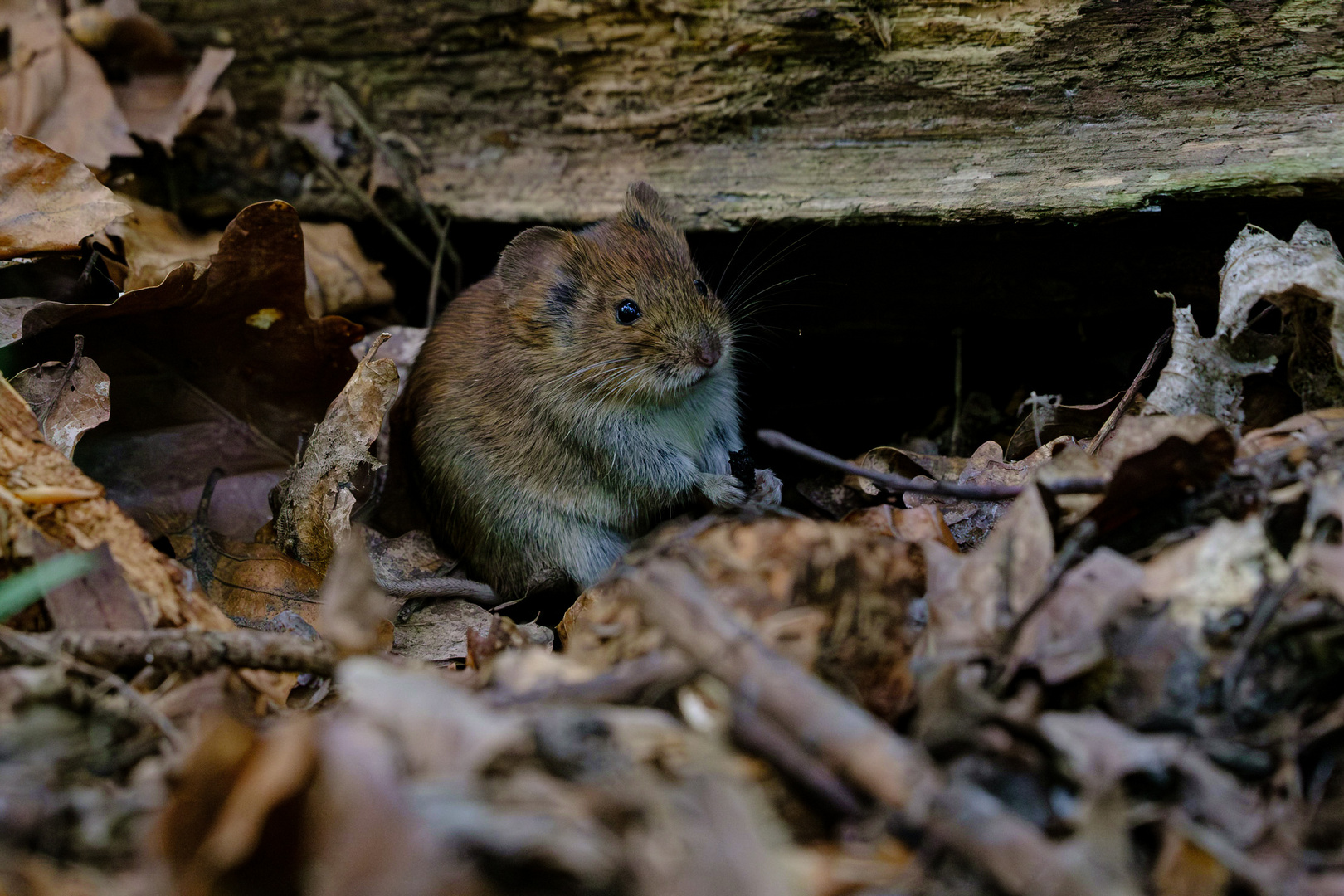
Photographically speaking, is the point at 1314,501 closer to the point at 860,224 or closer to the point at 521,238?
the point at 860,224

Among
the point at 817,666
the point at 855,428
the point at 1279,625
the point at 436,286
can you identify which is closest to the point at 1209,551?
the point at 1279,625

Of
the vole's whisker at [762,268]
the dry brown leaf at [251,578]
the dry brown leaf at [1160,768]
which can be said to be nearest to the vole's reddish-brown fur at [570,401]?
the vole's whisker at [762,268]

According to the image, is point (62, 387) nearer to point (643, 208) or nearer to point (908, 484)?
point (643, 208)

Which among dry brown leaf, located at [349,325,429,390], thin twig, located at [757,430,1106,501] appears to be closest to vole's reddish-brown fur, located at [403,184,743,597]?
dry brown leaf, located at [349,325,429,390]

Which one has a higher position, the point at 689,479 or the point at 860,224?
the point at 860,224

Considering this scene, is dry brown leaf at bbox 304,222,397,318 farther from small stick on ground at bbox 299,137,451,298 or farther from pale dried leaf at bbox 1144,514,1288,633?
pale dried leaf at bbox 1144,514,1288,633

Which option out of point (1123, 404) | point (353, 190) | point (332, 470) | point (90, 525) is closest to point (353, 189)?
point (353, 190)
